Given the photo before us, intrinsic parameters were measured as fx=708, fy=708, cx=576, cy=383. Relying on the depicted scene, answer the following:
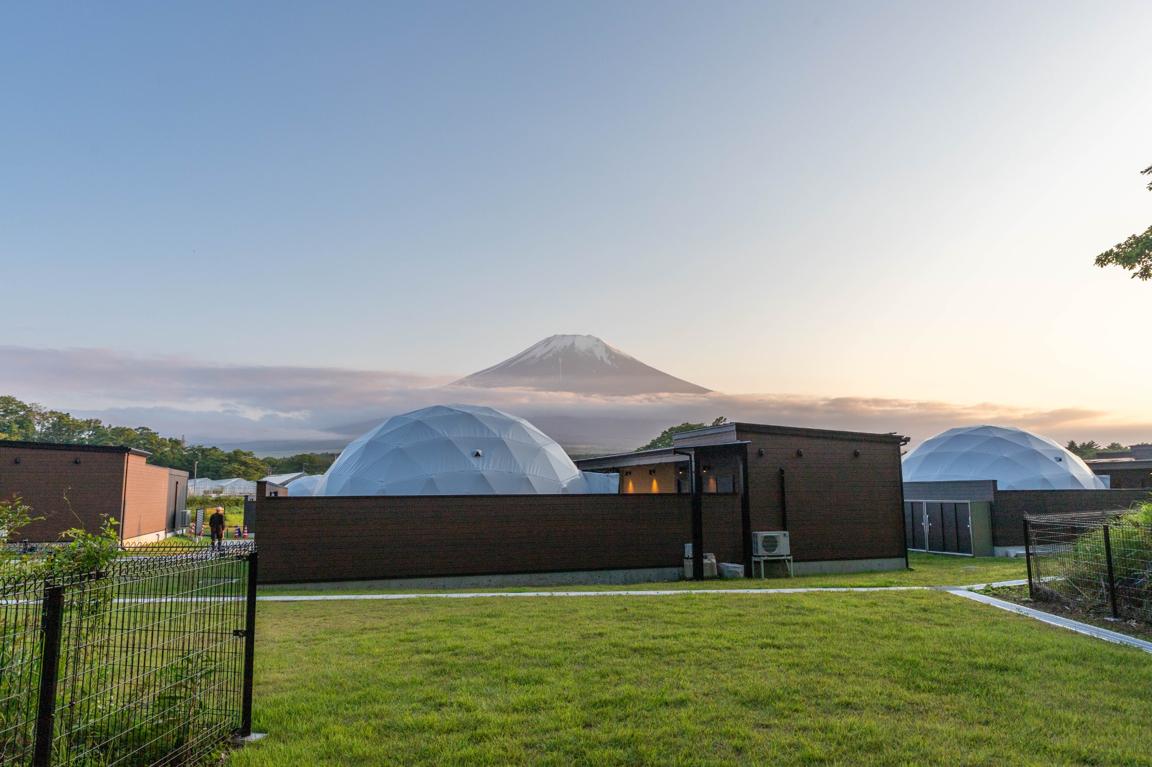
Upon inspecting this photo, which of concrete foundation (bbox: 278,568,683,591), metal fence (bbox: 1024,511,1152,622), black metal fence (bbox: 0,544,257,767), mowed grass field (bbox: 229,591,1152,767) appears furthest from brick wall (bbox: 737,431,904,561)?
black metal fence (bbox: 0,544,257,767)

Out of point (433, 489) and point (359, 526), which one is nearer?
point (359, 526)

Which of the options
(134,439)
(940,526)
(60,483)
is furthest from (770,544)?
(134,439)

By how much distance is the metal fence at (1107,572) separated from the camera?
10.8m

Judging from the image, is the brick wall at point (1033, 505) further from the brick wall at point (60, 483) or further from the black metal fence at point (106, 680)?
the brick wall at point (60, 483)

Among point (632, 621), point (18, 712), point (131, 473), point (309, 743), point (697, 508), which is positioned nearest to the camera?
point (18, 712)

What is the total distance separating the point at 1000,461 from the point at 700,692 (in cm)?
3608

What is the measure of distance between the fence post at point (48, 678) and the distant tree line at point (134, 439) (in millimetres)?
72217

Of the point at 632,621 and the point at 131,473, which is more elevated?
the point at 131,473

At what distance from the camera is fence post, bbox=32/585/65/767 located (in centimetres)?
372

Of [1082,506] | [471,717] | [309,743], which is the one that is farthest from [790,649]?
[1082,506]

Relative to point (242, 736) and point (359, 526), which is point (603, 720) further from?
point (359, 526)

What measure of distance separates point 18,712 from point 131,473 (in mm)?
29752

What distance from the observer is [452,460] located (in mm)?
22281

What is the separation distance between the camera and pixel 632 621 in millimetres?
10523
